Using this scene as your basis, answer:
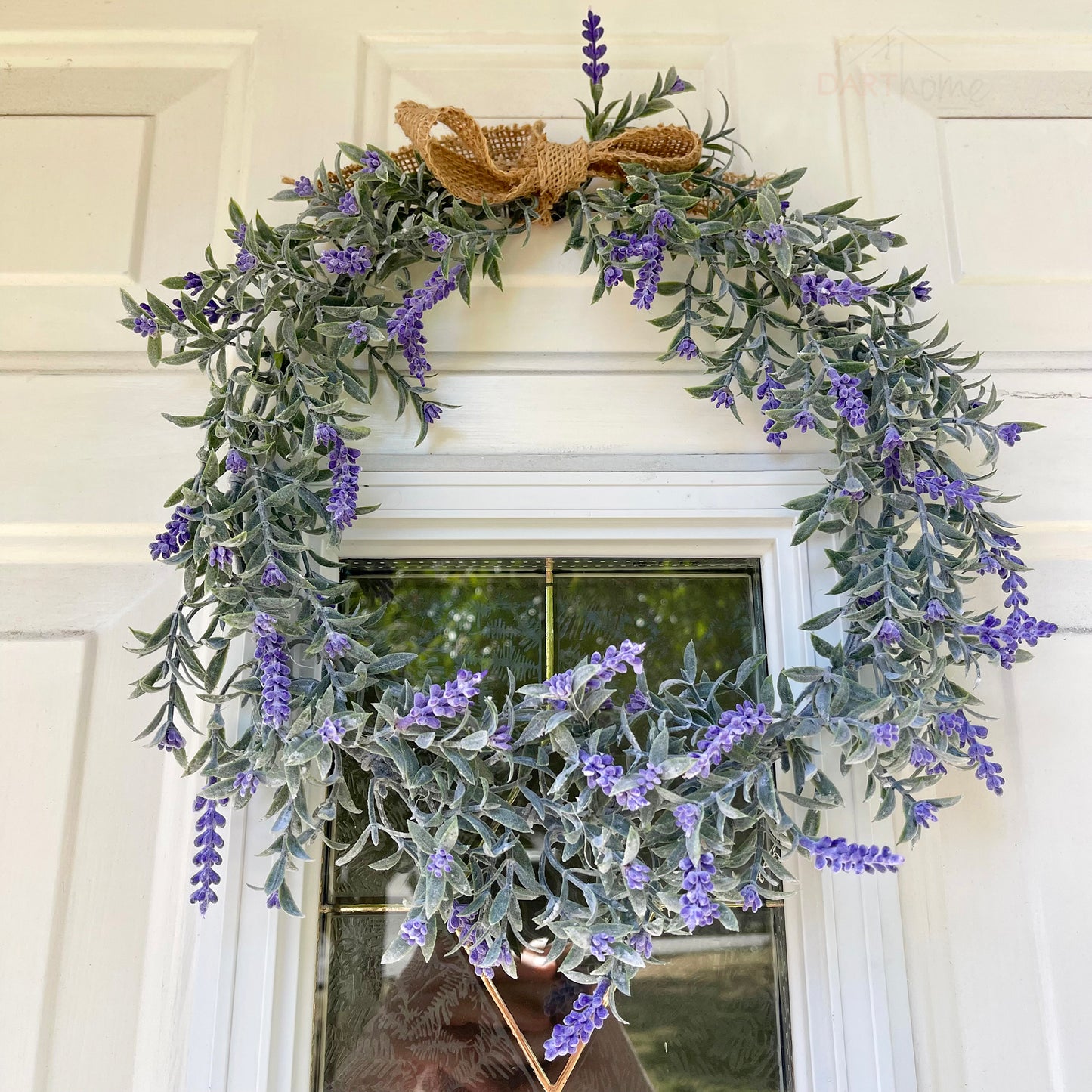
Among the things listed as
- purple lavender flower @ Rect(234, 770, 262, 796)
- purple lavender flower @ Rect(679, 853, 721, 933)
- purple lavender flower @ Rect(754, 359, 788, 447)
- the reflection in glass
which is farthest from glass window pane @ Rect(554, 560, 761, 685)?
purple lavender flower @ Rect(234, 770, 262, 796)

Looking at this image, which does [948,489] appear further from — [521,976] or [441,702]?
[521,976]

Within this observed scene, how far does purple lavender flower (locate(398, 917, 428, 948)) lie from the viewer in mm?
931

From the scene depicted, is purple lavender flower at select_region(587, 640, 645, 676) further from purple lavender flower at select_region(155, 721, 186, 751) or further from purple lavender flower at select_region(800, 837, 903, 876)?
purple lavender flower at select_region(155, 721, 186, 751)

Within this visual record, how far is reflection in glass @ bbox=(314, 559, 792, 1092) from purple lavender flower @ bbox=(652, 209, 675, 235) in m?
0.49

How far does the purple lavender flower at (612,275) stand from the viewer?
3.79 ft

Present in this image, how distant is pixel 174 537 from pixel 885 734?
0.83 m

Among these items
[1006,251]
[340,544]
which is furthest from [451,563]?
[1006,251]

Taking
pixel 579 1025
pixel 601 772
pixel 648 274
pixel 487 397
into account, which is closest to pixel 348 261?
pixel 487 397

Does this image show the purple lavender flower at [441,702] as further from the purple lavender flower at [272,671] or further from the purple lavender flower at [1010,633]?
Result: the purple lavender flower at [1010,633]

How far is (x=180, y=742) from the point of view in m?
1.03

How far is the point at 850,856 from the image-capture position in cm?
92

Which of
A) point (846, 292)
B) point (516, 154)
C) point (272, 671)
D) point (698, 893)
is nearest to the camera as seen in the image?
point (698, 893)

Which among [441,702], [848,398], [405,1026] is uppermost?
Result: [848,398]

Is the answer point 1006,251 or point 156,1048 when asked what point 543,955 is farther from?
point 1006,251
